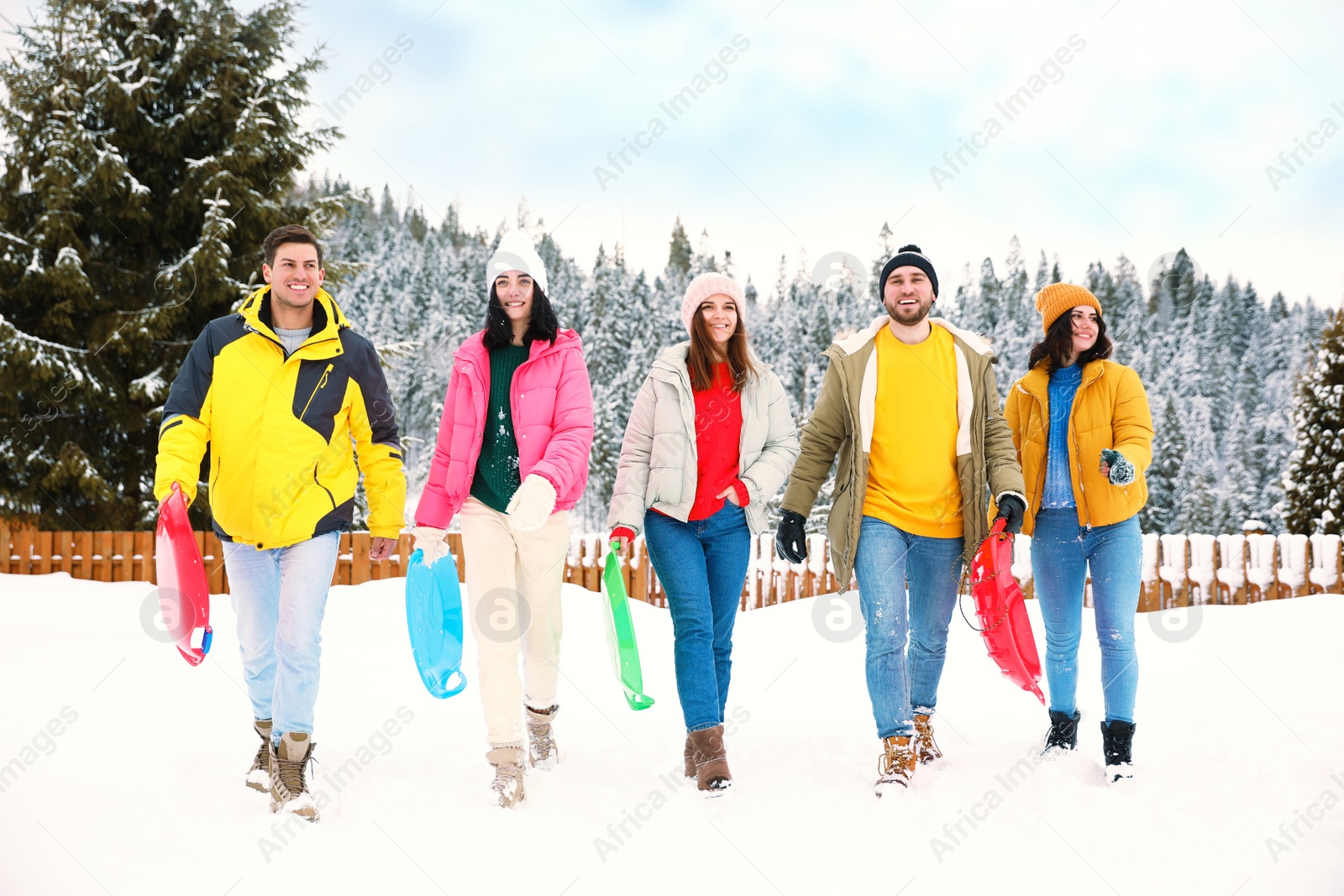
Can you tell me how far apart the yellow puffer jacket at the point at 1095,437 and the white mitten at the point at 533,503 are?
212 centimetres

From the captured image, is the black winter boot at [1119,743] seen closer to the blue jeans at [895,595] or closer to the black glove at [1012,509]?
the blue jeans at [895,595]

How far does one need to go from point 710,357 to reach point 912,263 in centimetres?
98

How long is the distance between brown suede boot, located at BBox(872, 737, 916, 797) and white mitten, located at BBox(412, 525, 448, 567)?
2031 millimetres

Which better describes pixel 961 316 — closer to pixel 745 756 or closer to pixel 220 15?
pixel 220 15

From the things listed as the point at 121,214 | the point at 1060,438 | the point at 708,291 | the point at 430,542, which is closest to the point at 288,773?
the point at 430,542

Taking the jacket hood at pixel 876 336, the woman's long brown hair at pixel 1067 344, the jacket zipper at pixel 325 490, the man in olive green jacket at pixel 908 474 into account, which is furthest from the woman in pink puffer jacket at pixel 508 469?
the woman's long brown hair at pixel 1067 344

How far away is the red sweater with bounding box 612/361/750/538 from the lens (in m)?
3.79

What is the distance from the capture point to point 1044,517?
12.8 ft

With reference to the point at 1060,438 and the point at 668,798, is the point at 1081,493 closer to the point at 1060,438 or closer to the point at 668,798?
the point at 1060,438

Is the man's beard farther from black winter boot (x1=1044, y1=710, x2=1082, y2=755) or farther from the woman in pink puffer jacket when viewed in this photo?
black winter boot (x1=1044, y1=710, x2=1082, y2=755)

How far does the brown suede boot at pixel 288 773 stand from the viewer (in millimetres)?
3318

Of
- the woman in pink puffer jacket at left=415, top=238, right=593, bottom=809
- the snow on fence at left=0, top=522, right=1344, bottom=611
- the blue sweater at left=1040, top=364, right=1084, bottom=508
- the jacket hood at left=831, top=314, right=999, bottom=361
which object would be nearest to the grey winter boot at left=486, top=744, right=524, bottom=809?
the woman in pink puffer jacket at left=415, top=238, right=593, bottom=809

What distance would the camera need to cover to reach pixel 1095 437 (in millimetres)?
3820

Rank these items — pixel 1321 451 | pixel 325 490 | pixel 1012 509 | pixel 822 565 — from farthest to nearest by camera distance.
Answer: pixel 1321 451
pixel 822 565
pixel 1012 509
pixel 325 490
